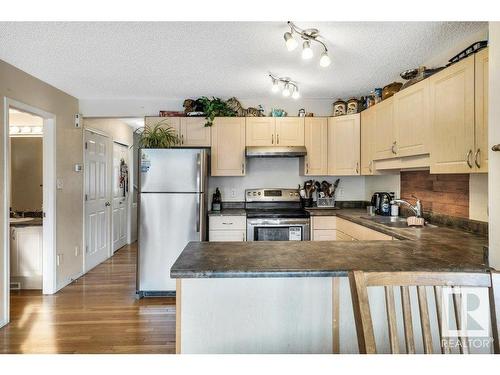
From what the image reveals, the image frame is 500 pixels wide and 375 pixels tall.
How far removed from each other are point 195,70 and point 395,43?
173cm

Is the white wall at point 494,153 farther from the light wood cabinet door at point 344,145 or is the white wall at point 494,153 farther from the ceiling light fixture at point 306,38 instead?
the light wood cabinet door at point 344,145

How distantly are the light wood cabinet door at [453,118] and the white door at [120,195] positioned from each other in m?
4.79

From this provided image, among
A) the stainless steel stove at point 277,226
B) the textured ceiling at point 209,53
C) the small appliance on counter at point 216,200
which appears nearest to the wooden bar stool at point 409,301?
the textured ceiling at point 209,53

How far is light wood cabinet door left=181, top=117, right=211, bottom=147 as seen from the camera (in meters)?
3.86

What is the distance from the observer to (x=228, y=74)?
10.2ft

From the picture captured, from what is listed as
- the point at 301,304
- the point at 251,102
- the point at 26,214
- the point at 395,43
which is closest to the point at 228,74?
the point at 251,102

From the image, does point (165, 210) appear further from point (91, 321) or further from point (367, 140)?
point (367, 140)

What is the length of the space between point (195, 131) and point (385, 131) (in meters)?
2.15

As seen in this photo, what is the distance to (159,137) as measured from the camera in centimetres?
355

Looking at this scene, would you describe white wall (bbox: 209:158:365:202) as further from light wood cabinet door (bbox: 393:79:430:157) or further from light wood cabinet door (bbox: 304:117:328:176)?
light wood cabinet door (bbox: 393:79:430:157)

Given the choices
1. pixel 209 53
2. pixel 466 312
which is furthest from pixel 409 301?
pixel 209 53

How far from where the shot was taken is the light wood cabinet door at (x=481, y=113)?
1762mm

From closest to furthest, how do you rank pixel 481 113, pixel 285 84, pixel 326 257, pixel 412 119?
1. pixel 326 257
2. pixel 481 113
3. pixel 412 119
4. pixel 285 84
